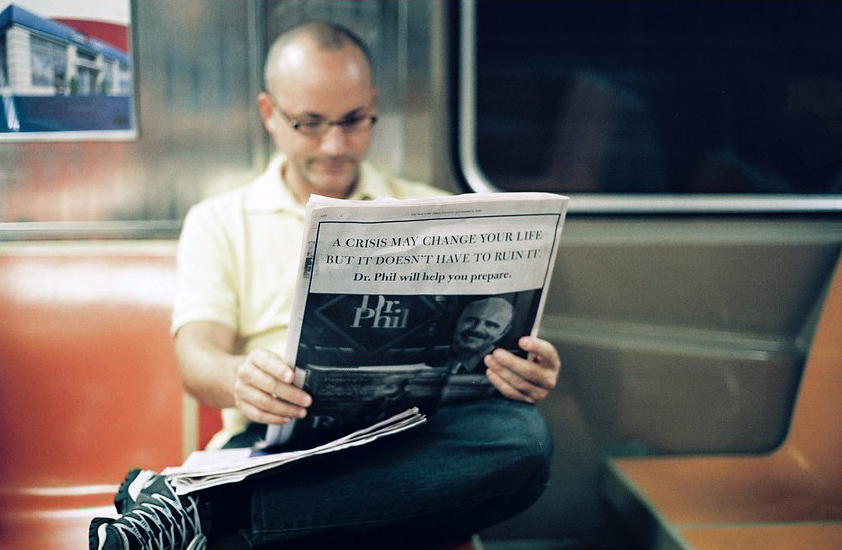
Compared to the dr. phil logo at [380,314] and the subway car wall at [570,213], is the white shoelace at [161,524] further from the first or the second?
the subway car wall at [570,213]

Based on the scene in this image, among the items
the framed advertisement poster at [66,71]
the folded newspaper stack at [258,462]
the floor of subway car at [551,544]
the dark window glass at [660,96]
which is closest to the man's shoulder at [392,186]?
the dark window glass at [660,96]

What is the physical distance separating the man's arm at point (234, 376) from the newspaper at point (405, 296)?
0.11 feet

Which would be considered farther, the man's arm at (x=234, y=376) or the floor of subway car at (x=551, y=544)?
the floor of subway car at (x=551, y=544)

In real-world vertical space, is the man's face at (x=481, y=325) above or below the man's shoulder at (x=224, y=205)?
below

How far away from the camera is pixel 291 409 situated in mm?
1211

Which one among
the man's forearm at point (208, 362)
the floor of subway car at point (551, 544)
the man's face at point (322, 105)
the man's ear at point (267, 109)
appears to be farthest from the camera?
the floor of subway car at point (551, 544)

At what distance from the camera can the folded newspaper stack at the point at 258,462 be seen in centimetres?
117

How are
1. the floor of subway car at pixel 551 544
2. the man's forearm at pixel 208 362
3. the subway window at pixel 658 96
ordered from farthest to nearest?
the floor of subway car at pixel 551 544 → the subway window at pixel 658 96 → the man's forearm at pixel 208 362

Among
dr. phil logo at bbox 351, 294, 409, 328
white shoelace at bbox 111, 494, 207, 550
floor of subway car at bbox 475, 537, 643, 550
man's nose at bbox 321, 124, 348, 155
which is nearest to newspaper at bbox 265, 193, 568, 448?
dr. phil logo at bbox 351, 294, 409, 328

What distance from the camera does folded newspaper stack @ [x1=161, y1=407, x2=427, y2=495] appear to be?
3.85ft

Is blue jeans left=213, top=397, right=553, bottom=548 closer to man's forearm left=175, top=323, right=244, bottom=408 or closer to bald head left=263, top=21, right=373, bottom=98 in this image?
man's forearm left=175, top=323, right=244, bottom=408

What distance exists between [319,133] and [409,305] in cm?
61

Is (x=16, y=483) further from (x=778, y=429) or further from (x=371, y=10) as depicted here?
(x=778, y=429)

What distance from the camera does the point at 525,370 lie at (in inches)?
52.6
